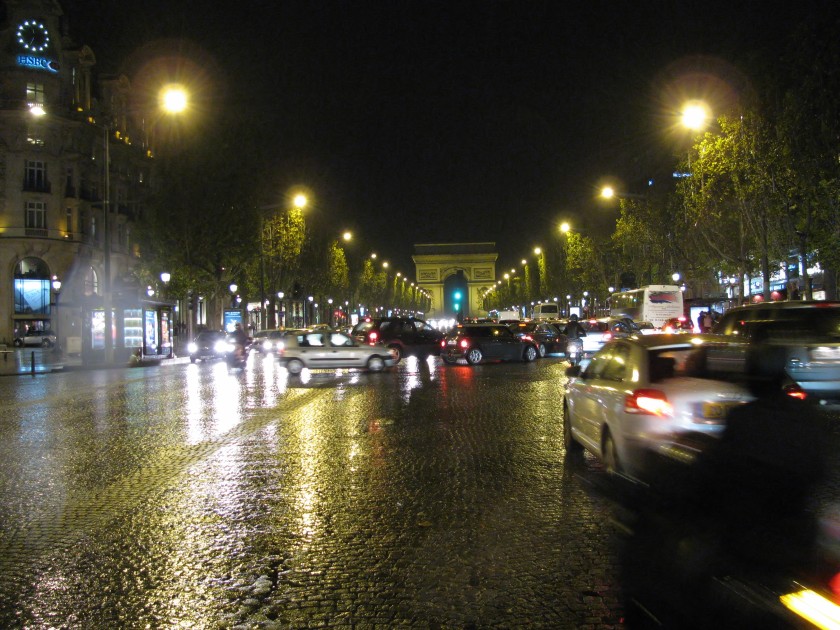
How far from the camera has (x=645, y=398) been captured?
Answer: 721cm

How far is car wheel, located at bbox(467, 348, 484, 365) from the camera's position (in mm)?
30609

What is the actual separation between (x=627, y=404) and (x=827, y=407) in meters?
8.08

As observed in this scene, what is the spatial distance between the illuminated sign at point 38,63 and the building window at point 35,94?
1.14m

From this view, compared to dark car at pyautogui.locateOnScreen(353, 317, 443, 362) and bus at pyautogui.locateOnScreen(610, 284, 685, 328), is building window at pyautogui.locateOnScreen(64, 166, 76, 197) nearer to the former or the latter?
dark car at pyautogui.locateOnScreen(353, 317, 443, 362)

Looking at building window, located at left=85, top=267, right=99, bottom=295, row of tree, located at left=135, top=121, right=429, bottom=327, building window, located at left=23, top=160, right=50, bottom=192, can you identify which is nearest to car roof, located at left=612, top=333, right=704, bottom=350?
row of tree, located at left=135, top=121, right=429, bottom=327

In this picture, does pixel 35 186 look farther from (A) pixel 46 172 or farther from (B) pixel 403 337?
(B) pixel 403 337

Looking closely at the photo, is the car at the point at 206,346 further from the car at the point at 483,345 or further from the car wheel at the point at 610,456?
the car wheel at the point at 610,456

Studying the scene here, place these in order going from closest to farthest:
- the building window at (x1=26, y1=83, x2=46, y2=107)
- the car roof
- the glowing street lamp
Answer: the car roof
the glowing street lamp
the building window at (x1=26, y1=83, x2=46, y2=107)

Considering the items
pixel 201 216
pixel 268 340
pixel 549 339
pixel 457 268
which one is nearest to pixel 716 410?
pixel 549 339

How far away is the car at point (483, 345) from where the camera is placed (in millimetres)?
30594

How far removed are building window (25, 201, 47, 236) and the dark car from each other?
3018cm

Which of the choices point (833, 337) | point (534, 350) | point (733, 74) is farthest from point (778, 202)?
point (833, 337)

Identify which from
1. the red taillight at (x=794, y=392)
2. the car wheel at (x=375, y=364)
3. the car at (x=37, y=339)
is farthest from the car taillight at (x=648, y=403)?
the car at (x=37, y=339)

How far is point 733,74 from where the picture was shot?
102ft
